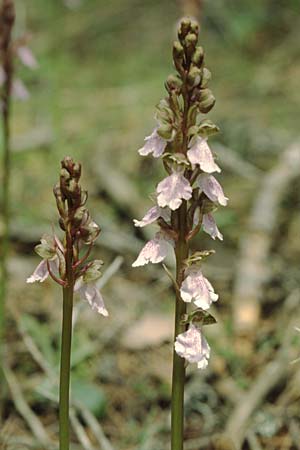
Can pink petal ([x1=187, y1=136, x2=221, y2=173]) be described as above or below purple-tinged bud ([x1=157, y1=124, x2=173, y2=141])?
below

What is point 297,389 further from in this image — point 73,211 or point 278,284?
point 73,211

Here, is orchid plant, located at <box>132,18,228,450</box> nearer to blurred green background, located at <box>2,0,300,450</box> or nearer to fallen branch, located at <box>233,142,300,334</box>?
blurred green background, located at <box>2,0,300,450</box>

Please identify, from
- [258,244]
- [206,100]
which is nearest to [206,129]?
[206,100]

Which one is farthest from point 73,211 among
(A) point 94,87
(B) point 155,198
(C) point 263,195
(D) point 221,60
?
(D) point 221,60

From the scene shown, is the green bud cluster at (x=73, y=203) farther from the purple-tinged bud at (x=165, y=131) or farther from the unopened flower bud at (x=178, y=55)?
the unopened flower bud at (x=178, y=55)

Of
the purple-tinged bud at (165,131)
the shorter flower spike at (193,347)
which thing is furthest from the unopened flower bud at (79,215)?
the shorter flower spike at (193,347)

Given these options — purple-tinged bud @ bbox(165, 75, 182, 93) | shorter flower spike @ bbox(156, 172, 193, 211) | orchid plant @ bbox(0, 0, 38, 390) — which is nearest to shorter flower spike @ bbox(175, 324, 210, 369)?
shorter flower spike @ bbox(156, 172, 193, 211)

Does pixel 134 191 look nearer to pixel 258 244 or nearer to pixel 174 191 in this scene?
pixel 258 244
